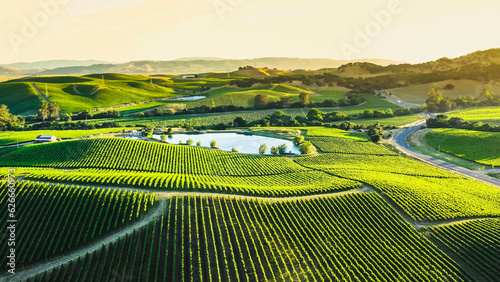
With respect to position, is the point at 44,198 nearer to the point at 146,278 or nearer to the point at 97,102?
the point at 146,278

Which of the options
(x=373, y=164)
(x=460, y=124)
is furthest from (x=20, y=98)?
(x=460, y=124)

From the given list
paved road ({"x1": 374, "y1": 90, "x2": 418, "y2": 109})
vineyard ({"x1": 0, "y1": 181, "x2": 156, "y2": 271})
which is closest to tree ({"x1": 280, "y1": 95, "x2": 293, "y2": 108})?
paved road ({"x1": 374, "y1": 90, "x2": 418, "y2": 109})

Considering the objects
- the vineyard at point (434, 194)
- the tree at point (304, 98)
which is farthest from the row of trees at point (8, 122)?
the tree at point (304, 98)

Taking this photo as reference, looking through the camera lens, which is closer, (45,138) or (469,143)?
(45,138)

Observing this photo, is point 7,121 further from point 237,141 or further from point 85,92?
point 237,141

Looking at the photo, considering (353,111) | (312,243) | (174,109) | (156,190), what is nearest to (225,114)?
(174,109)

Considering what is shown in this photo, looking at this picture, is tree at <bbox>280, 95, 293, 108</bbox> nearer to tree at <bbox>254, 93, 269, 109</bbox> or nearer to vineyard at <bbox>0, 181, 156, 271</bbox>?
tree at <bbox>254, 93, 269, 109</bbox>

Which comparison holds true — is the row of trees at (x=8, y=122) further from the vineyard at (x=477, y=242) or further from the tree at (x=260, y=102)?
the vineyard at (x=477, y=242)
